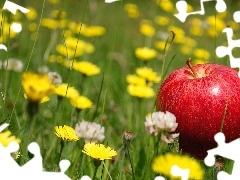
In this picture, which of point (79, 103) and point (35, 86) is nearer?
point (35, 86)

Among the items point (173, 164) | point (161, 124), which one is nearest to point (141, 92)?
point (161, 124)

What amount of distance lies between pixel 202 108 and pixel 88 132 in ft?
0.88

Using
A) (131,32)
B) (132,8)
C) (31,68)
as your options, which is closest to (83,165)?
(31,68)

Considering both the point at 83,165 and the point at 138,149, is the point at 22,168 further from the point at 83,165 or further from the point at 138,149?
the point at 138,149

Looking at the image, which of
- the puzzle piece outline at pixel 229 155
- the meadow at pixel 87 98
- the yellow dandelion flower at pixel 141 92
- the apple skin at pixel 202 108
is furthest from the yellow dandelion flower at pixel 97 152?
the yellow dandelion flower at pixel 141 92

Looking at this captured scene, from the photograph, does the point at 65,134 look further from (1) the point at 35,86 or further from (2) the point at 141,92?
(2) the point at 141,92

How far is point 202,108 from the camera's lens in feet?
3.33

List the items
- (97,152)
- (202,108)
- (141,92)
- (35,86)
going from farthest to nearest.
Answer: (141,92) → (202,108) → (97,152) → (35,86)

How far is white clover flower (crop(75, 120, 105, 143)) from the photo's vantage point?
82cm

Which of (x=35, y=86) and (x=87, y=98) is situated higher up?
(x=35, y=86)

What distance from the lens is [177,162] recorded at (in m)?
0.69

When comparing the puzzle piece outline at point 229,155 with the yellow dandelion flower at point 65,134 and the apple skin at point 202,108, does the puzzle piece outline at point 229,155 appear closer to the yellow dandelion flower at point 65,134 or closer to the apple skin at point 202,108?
the apple skin at point 202,108

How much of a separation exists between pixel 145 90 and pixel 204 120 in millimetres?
286

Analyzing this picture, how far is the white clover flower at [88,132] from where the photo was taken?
0.82m
